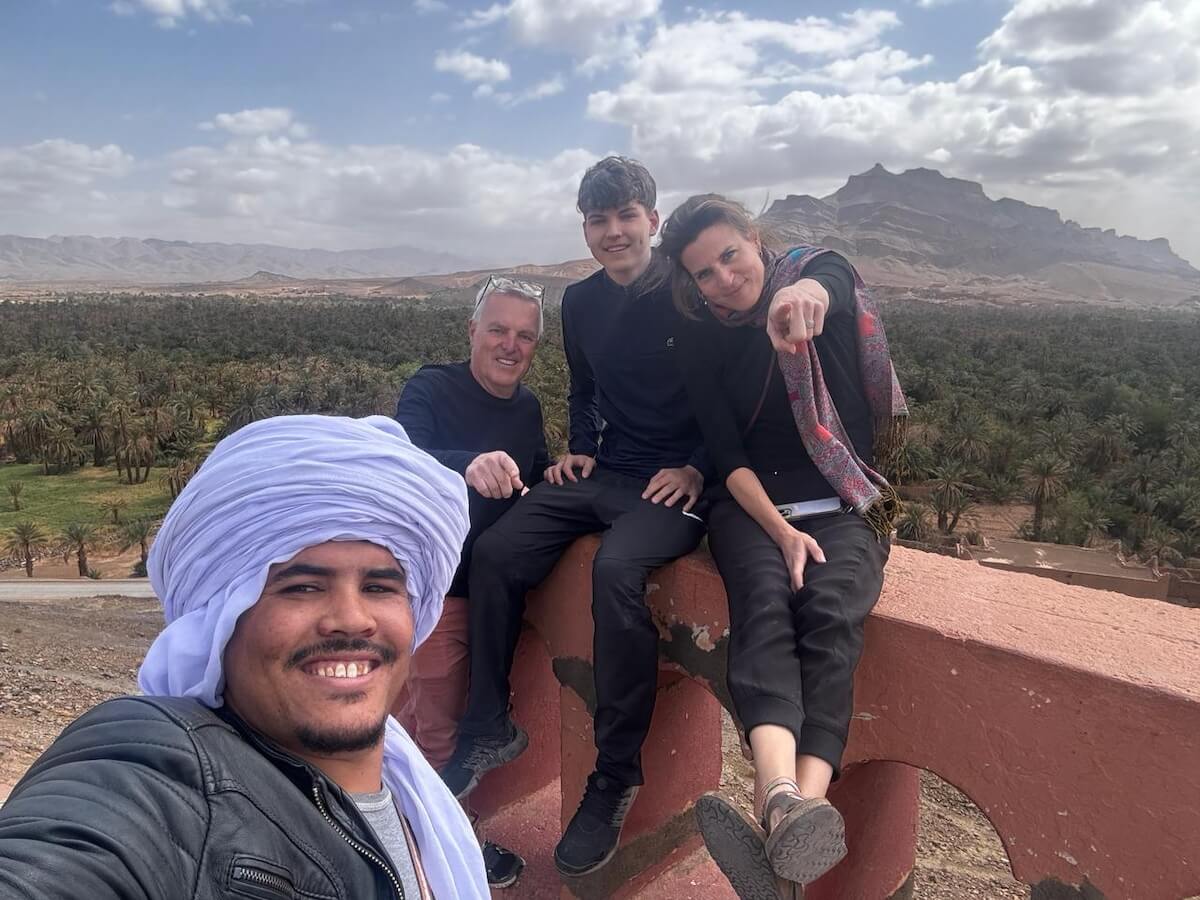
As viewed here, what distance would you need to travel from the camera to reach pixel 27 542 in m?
24.4

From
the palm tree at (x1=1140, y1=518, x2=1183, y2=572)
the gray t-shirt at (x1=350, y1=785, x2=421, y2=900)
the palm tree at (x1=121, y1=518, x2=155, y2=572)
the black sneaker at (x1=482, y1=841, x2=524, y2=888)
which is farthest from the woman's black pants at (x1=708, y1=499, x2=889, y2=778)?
the palm tree at (x1=121, y1=518, x2=155, y2=572)

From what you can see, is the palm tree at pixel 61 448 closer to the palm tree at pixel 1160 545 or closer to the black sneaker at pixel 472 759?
the black sneaker at pixel 472 759

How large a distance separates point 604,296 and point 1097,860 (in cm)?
243

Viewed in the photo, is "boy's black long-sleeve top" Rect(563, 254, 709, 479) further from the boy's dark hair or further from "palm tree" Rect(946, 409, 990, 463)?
"palm tree" Rect(946, 409, 990, 463)

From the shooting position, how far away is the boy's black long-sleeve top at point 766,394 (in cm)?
267

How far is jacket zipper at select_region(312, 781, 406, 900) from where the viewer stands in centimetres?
125

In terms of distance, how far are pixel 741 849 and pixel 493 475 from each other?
1.51 meters

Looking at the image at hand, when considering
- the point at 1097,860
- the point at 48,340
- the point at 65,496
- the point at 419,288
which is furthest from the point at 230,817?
the point at 419,288

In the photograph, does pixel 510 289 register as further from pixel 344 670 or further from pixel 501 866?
pixel 501 866

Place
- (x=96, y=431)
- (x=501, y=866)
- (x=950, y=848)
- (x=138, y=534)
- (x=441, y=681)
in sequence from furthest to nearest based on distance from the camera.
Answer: (x=96, y=431) < (x=138, y=534) < (x=950, y=848) < (x=501, y=866) < (x=441, y=681)

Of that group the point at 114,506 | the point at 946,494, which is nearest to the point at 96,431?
the point at 114,506

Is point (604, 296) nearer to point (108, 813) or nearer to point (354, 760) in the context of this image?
point (354, 760)

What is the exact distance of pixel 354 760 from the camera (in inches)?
56.4

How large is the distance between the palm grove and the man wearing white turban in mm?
23063
